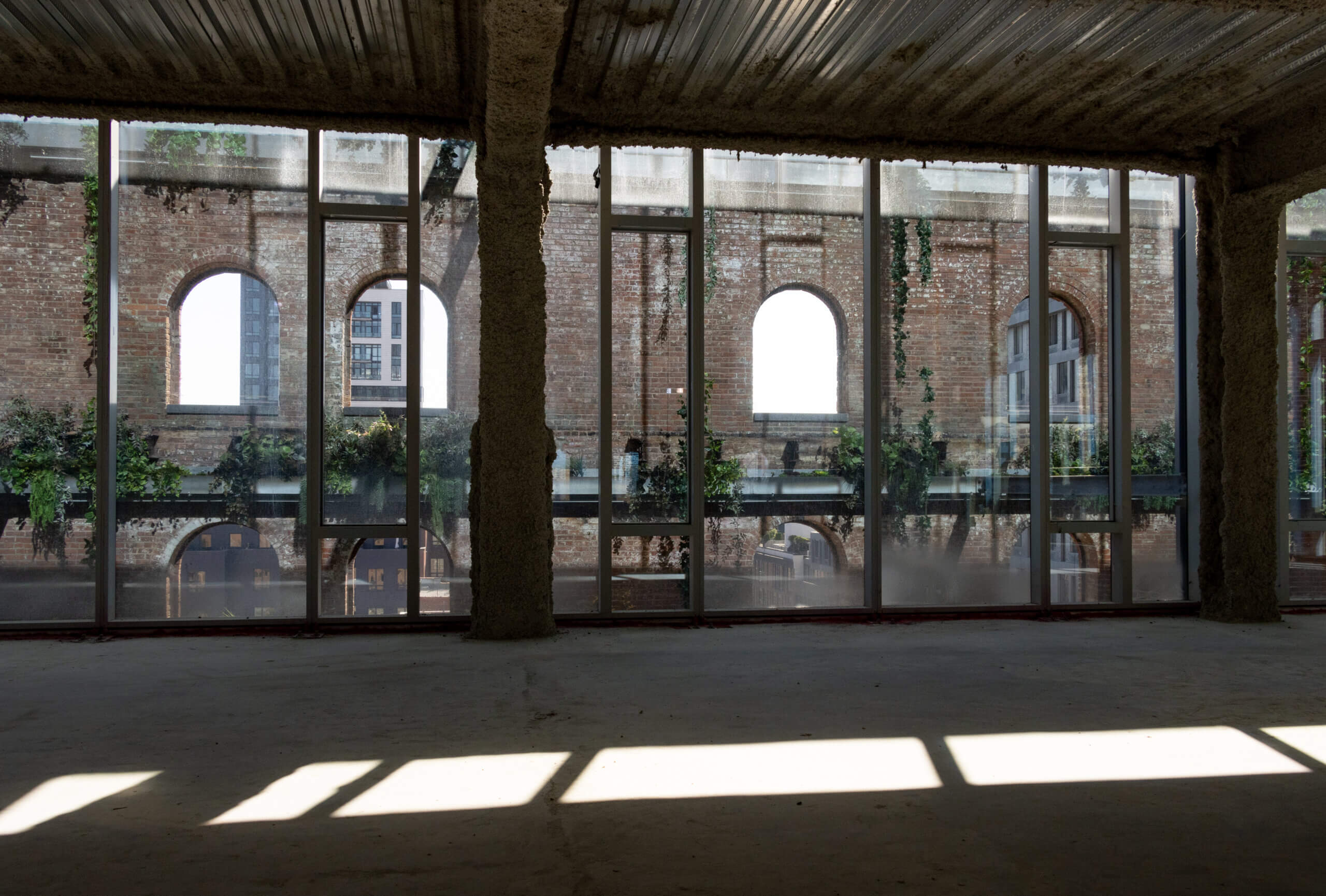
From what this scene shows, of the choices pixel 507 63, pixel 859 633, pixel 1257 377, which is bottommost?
pixel 859 633

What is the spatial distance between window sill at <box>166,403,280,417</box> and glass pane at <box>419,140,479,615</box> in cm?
121

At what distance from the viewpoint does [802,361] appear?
7797 millimetres

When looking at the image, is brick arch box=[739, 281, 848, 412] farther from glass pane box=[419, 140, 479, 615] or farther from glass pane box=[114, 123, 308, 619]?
glass pane box=[114, 123, 308, 619]

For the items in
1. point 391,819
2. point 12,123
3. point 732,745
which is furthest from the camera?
point 12,123

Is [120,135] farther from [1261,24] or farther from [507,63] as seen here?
[1261,24]

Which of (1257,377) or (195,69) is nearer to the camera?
(195,69)

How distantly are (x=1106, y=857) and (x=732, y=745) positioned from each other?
5.26 feet

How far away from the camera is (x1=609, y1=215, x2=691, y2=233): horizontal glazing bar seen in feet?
24.7

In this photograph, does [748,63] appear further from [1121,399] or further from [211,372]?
[211,372]

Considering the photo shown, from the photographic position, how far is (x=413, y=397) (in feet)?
23.7

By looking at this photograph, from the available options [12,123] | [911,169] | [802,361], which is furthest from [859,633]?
[12,123]

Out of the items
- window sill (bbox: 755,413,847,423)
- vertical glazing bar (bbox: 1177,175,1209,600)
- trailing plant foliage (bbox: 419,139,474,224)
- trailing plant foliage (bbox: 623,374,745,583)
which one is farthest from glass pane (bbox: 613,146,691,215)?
vertical glazing bar (bbox: 1177,175,1209,600)

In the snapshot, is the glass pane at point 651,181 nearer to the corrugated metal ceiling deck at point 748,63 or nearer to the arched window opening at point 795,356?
the corrugated metal ceiling deck at point 748,63

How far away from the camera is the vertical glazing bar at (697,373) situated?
24.9 ft
